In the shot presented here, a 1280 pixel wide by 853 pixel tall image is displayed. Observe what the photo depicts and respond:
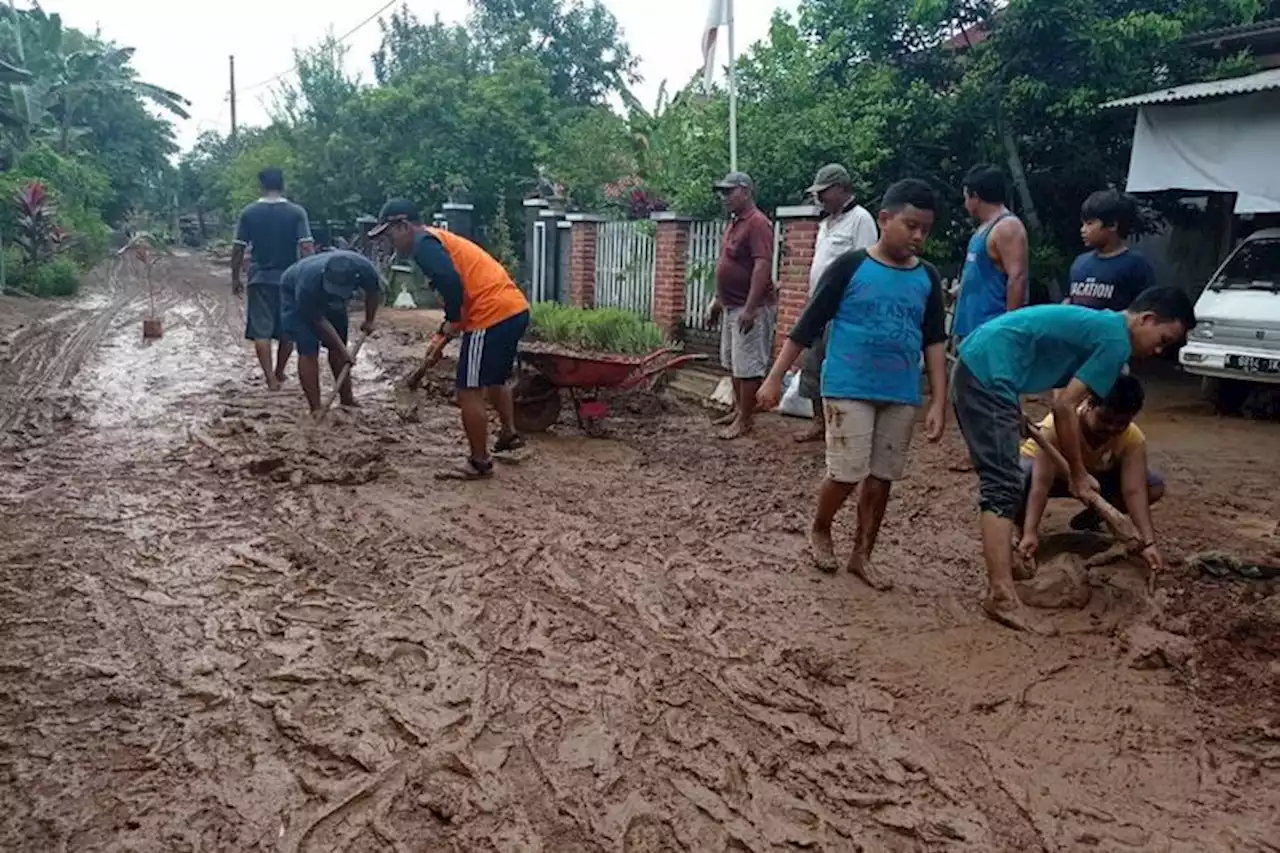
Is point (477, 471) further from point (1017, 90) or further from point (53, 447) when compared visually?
point (1017, 90)

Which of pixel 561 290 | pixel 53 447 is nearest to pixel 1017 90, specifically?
pixel 561 290

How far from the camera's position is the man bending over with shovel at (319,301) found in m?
6.71

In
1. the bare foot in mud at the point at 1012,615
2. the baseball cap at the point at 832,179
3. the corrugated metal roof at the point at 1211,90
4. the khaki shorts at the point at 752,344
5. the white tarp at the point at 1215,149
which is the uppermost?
the corrugated metal roof at the point at 1211,90

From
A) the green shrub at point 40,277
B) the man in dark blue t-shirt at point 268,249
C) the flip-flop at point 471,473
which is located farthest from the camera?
the green shrub at point 40,277

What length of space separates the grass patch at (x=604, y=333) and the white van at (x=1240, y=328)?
174 inches

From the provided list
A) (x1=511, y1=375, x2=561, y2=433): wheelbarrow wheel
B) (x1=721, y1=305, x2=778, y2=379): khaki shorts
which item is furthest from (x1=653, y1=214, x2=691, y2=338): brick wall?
(x1=511, y1=375, x2=561, y2=433): wheelbarrow wheel

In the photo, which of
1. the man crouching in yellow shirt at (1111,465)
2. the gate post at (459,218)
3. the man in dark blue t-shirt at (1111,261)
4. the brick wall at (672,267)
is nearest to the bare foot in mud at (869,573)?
the man crouching in yellow shirt at (1111,465)

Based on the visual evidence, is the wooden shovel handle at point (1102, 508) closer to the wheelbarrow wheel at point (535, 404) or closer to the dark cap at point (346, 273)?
the wheelbarrow wheel at point (535, 404)

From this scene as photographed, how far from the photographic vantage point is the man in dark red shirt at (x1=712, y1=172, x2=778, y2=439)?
21.8 ft

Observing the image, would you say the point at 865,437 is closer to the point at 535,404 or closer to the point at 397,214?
A: the point at 397,214

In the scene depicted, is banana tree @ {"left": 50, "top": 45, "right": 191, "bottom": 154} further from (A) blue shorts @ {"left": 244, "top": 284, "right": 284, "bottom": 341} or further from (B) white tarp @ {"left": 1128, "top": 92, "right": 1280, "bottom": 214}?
(B) white tarp @ {"left": 1128, "top": 92, "right": 1280, "bottom": 214}

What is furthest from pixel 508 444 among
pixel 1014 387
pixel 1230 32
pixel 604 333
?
pixel 1230 32

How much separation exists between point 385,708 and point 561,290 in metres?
11.3

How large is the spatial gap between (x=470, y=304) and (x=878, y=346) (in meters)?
2.56
